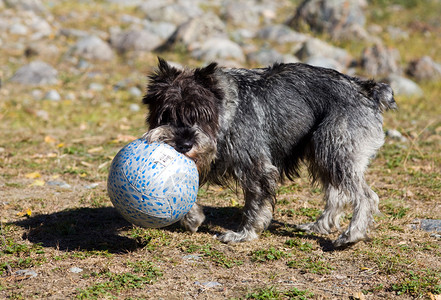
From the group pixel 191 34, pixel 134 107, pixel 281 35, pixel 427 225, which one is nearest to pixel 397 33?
pixel 281 35

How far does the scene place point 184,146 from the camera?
5004mm

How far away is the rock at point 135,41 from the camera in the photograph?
16.5 metres

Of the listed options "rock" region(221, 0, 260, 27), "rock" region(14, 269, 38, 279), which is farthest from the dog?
"rock" region(221, 0, 260, 27)

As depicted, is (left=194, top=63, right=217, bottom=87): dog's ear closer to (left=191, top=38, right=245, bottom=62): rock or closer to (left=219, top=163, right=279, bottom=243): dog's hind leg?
(left=219, top=163, right=279, bottom=243): dog's hind leg

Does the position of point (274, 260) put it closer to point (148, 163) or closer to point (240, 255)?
point (240, 255)

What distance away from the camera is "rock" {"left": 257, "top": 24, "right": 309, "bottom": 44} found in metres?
17.7

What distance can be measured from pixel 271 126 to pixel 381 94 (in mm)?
1292

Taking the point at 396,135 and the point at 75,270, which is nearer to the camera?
the point at 75,270

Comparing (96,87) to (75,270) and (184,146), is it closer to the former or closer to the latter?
(184,146)

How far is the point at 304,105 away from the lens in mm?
5707

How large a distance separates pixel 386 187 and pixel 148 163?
14.3ft

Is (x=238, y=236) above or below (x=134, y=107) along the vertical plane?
above

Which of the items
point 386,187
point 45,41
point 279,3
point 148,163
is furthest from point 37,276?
point 279,3

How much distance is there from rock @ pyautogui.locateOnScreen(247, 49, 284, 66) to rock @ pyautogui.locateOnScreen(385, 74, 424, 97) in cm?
334
